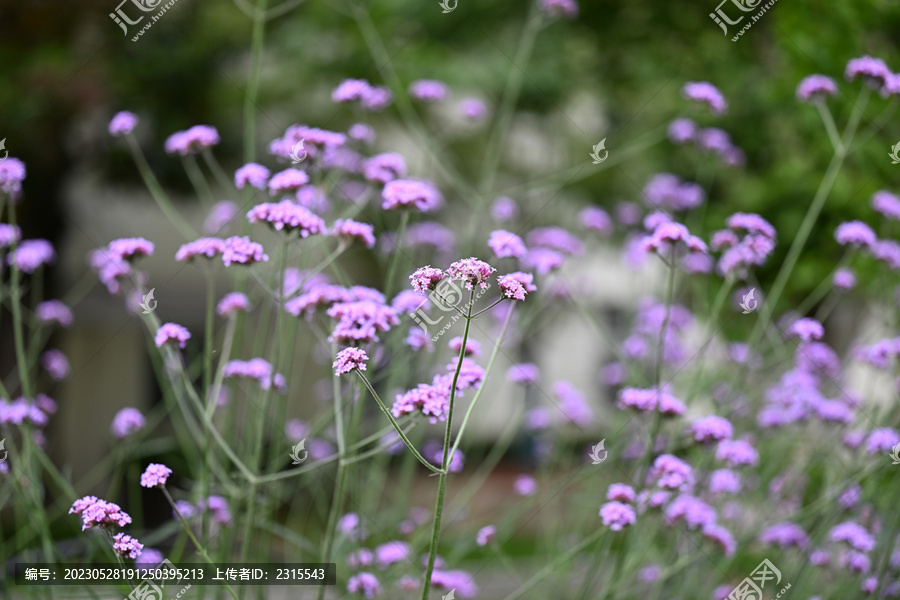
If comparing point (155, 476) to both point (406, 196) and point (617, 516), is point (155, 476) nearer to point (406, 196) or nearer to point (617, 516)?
point (406, 196)

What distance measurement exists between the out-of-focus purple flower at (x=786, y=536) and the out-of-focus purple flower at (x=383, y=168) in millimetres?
1598

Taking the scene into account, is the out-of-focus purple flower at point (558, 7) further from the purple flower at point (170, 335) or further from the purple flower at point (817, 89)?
the purple flower at point (170, 335)

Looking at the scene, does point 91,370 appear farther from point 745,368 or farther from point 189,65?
point 745,368

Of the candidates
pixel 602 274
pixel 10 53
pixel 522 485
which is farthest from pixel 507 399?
pixel 522 485

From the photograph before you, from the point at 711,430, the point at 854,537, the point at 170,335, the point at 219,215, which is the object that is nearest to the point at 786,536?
the point at 854,537

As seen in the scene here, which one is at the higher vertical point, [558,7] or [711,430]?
[558,7]

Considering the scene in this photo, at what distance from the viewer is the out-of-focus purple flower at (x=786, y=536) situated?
2533mm

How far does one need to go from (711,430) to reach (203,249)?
1.40 meters

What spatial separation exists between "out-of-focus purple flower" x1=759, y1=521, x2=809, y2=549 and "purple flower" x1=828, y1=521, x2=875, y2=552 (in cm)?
23

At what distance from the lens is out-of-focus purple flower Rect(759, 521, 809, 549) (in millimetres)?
2533

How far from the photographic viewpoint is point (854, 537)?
2234 millimetres

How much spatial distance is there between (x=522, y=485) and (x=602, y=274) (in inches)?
554

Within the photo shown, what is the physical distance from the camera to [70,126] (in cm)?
734

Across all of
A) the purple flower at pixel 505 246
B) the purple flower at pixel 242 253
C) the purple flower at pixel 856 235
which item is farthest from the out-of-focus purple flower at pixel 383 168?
the purple flower at pixel 856 235
